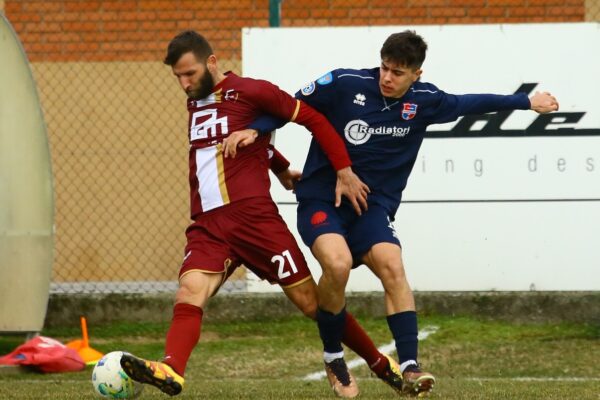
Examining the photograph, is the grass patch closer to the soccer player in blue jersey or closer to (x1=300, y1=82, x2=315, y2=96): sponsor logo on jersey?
the soccer player in blue jersey

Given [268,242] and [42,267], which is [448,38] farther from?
[268,242]

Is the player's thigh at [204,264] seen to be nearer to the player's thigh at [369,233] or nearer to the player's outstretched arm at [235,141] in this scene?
the player's outstretched arm at [235,141]

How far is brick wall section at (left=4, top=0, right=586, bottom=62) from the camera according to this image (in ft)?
45.9

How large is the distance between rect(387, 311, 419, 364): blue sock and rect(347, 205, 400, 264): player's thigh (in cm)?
36

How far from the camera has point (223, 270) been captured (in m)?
6.61

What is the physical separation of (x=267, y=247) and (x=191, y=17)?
311 inches

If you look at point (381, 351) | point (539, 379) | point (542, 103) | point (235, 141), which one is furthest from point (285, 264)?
point (381, 351)

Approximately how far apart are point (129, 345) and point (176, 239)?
10.6 feet

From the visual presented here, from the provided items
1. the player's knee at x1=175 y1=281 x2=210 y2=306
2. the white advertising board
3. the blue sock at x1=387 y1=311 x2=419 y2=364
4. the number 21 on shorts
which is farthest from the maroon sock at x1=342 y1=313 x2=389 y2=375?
the white advertising board

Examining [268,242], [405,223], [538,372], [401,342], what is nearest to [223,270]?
[268,242]

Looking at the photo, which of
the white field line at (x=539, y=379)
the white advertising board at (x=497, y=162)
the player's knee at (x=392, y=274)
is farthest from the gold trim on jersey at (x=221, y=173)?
the white advertising board at (x=497, y=162)

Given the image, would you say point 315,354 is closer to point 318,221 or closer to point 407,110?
point 318,221

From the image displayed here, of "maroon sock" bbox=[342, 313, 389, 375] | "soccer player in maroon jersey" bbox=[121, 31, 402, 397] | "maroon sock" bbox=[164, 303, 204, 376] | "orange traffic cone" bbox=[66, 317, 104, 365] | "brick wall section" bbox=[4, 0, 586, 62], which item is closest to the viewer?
"maroon sock" bbox=[164, 303, 204, 376]

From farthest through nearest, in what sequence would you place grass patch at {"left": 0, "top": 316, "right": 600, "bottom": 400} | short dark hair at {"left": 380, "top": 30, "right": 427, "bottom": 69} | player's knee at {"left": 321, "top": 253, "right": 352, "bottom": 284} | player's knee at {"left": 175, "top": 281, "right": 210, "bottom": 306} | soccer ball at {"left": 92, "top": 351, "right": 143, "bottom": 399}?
1. grass patch at {"left": 0, "top": 316, "right": 600, "bottom": 400}
2. short dark hair at {"left": 380, "top": 30, "right": 427, "bottom": 69}
3. player's knee at {"left": 321, "top": 253, "right": 352, "bottom": 284}
4. player's knee at {"left": 175, "top": 281, "right": 210, "bottom": 306}
5. soccer ball at {"left": 92, "top": 351, "right": 143, "bottom": 399}
